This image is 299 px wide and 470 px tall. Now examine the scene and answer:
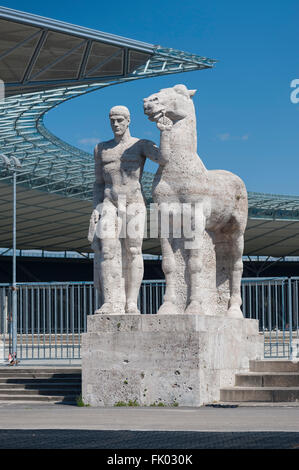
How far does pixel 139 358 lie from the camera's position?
13312mm

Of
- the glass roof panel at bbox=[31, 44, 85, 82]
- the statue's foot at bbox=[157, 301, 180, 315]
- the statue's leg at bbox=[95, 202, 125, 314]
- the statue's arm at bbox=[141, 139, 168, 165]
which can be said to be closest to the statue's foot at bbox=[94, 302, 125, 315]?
the statue's leg at bbox=[95, 202, 125, 314]

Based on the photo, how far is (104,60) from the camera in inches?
1411

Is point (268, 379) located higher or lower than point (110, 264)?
A: lower

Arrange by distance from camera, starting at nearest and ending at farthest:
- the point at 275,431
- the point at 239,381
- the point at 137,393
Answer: the point at 275,431 < the point at 137,393 < the point at 239,381

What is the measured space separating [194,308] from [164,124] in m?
3.07

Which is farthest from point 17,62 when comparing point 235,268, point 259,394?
point 259,394

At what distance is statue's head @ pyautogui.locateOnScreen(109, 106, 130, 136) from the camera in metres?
14.6

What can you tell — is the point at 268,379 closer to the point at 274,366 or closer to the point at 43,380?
the point at 274,366

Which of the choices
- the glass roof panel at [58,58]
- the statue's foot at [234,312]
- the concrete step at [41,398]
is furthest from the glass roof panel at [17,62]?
the concrete step at [41,398]

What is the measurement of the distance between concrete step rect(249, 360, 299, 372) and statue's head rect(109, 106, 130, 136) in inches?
186

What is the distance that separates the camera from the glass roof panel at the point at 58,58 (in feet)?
108
